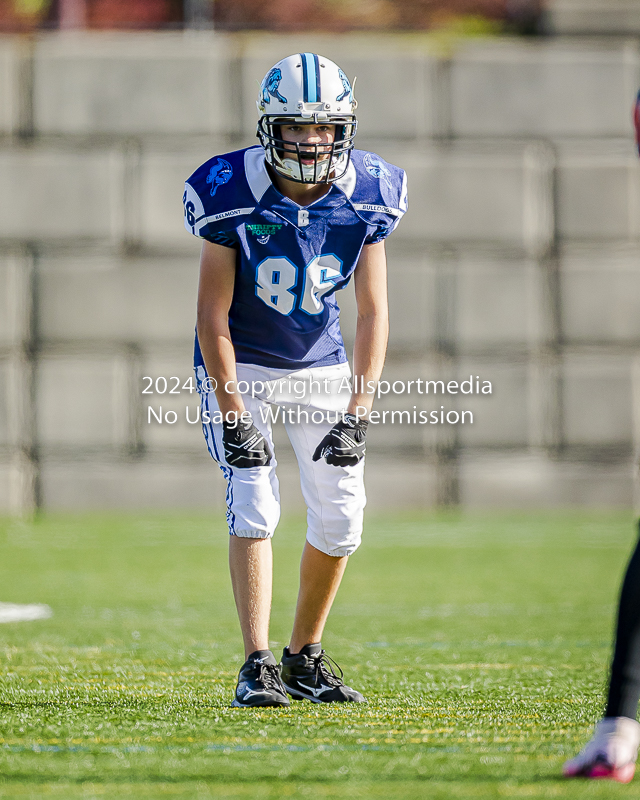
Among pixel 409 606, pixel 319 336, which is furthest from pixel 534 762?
pixel 409 606

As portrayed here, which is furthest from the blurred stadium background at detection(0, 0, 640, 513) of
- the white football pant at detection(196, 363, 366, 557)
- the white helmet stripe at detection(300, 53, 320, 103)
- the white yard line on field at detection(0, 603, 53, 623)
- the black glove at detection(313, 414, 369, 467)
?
the white helmet stripe at detection(300, 53, 320, 103)

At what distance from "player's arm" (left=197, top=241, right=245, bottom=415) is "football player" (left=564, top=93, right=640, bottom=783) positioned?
1053 millimetres

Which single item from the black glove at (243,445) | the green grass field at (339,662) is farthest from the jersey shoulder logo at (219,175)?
the green grass field at (339,662)

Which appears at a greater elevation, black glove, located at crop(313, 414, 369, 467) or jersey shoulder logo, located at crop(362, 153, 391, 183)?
jersey shoulder logo, located at crop(362, 153, 391, 183)

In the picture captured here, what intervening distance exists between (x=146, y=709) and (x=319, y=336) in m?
0.97

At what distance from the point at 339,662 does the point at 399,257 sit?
17.3ft

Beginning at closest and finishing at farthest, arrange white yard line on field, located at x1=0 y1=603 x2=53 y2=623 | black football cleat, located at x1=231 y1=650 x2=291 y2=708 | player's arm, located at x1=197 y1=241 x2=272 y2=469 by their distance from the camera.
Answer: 1. black football cleat, located at x1=231 y1=650 x2=291 y2=708
2. player's arm, located at x1=197 y1=241 x2=272 y2=469
3. white yard line on field, located at x1=0 y1=603 x2=53 y2=623

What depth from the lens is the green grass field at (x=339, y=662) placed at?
1883 millimetres

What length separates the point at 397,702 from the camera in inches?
100

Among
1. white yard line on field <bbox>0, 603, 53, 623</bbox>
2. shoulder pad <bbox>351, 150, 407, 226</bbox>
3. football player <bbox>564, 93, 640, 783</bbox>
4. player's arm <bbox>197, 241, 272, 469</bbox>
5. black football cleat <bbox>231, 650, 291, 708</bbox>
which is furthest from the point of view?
white yard line on field <bbox>0, 603, 53, 623</bbox>

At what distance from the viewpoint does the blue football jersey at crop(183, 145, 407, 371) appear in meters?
2.58

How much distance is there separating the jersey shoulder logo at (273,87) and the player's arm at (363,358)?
0.42 meters

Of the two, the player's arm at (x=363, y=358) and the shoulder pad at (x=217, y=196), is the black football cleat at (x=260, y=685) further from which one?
the shoulder pad at (x=217, y=196)

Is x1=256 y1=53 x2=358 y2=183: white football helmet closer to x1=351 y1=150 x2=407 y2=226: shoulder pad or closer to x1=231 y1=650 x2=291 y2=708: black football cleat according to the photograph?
x1=351 y1=150 x2=407 y2=226: shoulder pad
